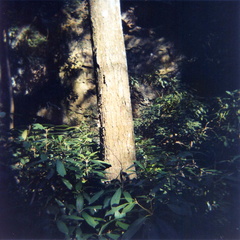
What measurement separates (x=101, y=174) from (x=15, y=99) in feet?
11.9

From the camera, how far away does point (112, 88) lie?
2568 mm

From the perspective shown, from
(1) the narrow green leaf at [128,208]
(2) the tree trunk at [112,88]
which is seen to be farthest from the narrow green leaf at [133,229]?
(2) the tree trunk at [112,88]

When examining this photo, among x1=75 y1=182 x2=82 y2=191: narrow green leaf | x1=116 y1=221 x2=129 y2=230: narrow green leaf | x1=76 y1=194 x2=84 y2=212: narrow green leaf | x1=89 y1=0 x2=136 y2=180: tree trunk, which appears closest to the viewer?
x1=116 y1=221 x2=129 y2=230: narrow green leaf

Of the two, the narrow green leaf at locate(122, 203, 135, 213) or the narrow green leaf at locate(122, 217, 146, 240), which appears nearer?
the narrow green leaf at locate(122, 217, 146, 240)

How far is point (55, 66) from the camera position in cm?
484

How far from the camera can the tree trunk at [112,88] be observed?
8.24 feet

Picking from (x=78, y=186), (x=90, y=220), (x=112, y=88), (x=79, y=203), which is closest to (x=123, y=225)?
(x=90, y=220)

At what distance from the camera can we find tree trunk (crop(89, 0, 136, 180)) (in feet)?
8.24

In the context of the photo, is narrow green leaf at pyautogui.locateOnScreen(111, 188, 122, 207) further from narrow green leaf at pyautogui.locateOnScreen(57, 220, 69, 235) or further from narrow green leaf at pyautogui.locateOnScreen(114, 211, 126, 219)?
narrow green leaf at pyautogui.locateOnScreen(57, 220, 69, 235)

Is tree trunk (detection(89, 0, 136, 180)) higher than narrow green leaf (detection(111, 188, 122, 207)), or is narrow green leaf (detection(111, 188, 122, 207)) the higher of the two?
tree trunk (detection(89, 0, 136, 180))

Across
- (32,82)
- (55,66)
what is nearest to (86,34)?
(55,66)

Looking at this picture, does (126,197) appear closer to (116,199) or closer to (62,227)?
(116,199)

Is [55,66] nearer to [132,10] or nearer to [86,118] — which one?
[86,118]

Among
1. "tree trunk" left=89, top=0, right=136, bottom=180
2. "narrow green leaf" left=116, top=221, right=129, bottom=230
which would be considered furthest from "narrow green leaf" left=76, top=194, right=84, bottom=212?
"tree trunk" left=89, top=0, right=136, bottom=180
